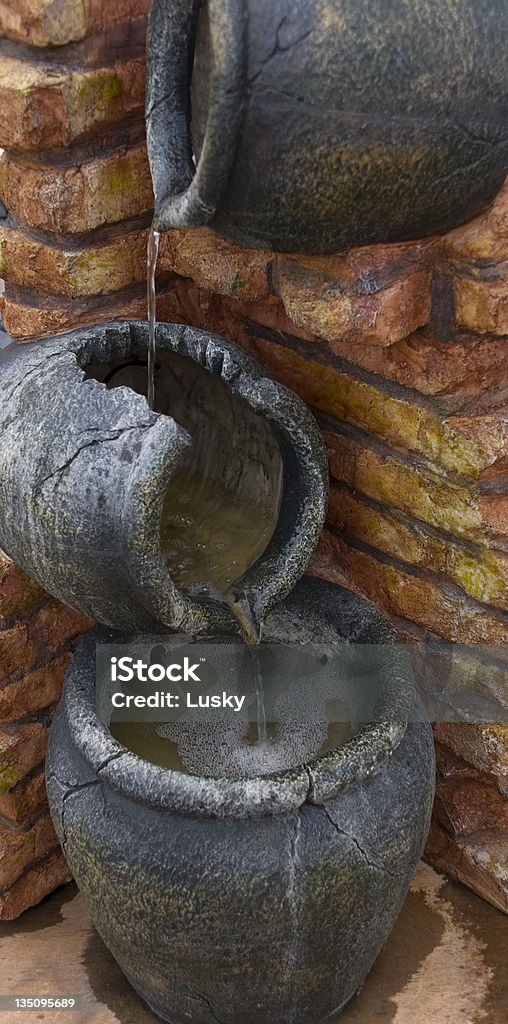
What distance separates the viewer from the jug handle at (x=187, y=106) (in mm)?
1385

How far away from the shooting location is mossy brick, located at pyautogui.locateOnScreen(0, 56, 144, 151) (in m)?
1.85

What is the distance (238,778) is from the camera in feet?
5.51

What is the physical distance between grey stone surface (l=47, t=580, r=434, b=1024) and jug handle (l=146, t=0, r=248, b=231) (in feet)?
2.90

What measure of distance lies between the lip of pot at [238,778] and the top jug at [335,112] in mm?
804

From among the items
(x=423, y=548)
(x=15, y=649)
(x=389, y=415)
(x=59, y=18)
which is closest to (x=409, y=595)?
(x=423, y=548)

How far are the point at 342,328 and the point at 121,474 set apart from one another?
466 mm

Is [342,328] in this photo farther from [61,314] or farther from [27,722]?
[27,722]

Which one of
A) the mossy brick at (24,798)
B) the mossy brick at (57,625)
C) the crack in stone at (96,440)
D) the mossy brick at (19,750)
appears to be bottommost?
the mossy brick at (24,798)

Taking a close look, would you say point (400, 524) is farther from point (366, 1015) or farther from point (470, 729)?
point (366, 1015)

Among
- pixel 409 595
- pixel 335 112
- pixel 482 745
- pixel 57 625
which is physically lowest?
pixel 57 625

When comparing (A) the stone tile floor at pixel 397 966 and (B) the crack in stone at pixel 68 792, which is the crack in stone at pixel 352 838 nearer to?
(B) the crack in stone at pixel 68 792

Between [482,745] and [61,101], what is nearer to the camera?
[61,101]

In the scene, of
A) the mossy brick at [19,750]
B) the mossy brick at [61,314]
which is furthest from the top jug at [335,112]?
the mossy brick at [19,750]

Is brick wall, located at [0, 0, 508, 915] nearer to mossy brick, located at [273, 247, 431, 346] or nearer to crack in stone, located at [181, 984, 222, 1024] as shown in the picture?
mossy brick, located at [273, 247, 431, 346]
